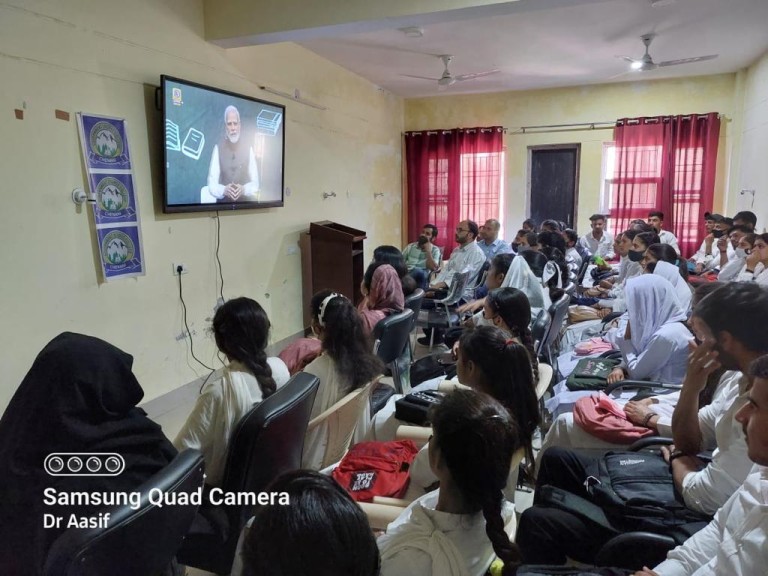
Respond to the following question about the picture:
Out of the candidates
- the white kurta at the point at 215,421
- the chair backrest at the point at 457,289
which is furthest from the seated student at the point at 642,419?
the chair backrest at the point at 457,289

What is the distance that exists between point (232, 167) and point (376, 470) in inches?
118

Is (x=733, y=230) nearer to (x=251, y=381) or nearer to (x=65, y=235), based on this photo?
(x=251, y=381)

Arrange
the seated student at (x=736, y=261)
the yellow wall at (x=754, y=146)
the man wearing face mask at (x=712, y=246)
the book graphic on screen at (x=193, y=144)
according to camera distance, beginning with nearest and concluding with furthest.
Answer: the book graphic on screen at (x=193, y=144) → the seated student at (x=736, y=261) → the yellow wall at (x=754, y=146) → the man wearing face mask at (x=712, y=246)

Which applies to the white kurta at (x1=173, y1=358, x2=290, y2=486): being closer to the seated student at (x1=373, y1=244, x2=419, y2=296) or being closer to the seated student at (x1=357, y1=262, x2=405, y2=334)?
the seated student at (x1=357, y1=262, x2=405, y2=334)

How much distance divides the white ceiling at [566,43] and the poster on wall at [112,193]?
2146 millimetres

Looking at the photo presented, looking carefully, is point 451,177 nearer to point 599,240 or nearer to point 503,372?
point 599,240

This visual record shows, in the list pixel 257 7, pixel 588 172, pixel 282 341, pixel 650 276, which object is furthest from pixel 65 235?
pixel 588 172

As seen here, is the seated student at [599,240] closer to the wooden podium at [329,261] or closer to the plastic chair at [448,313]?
the plastic chair at [448,313]

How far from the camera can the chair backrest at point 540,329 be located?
2830 mm

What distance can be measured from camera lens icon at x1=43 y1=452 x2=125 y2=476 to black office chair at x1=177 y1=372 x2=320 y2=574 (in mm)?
295

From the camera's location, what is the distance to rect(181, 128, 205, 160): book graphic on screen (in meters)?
3.45

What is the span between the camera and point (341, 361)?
81.0 inches

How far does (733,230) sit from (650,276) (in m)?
2.96

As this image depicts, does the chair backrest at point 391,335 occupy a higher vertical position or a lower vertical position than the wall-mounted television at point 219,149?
lower
